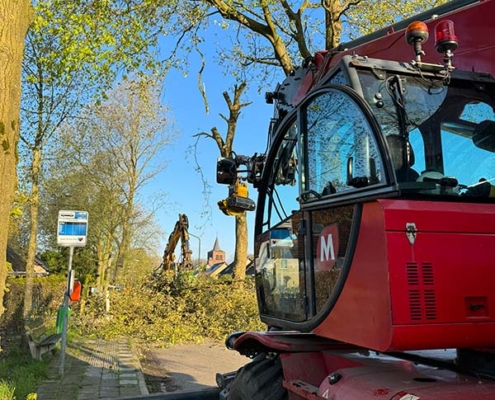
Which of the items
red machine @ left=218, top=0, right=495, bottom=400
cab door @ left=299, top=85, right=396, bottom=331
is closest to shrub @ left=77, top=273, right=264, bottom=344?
red machine @ left=218, top=0, right=495, bottom=400

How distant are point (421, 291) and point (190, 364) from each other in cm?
848

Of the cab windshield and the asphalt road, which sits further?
the asphalt road

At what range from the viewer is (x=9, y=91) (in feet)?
15.3

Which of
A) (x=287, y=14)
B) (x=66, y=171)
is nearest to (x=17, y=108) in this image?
(x=287, y=14)

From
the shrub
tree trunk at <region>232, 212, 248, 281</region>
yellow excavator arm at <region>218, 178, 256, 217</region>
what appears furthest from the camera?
tree trunk at <region>232, 212, 248, 281</region>

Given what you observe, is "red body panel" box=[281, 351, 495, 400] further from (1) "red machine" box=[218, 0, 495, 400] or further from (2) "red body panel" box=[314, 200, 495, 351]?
(2) "red body panel" box=[314, 200, 495, 351]

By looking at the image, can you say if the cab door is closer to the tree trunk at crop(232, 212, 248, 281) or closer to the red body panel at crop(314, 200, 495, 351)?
the red body panel at crop(314, 200, 495, 351)

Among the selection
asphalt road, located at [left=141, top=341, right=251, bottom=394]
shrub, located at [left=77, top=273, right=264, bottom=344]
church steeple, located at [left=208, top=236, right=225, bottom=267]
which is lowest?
asphalt road, located at [left=141, top=341, right=251, bottom=394]

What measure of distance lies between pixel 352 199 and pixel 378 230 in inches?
12.1

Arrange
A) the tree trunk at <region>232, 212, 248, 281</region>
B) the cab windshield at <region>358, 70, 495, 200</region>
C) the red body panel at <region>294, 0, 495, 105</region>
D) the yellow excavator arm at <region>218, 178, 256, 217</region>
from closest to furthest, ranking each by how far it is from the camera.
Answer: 1. the cab windshield at <region>358, 70, 495, 200</region>
2. the red body panel at <region>294, 0, 495, 105</region>
3. the yellow excavator arm at <region>218, 178, 256, 217</region>
4. the tree trunk at <region>232, 212, 248, 281</region>

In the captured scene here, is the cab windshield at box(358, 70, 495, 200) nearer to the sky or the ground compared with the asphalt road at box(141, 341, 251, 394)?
nearer to the sky

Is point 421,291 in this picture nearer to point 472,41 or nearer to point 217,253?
point 472,41

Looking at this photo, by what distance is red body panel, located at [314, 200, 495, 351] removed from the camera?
94.1 inches

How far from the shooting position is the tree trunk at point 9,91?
4.57 metres
